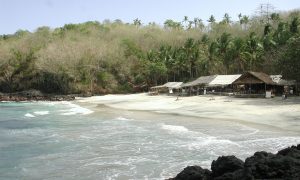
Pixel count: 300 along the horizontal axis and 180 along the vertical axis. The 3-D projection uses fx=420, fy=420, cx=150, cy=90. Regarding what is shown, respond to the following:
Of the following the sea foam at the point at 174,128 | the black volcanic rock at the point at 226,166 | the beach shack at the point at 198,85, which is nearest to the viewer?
the black volcanic rock at the point at 226,166

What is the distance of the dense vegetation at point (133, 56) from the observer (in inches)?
2285

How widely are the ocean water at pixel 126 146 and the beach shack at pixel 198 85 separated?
22784 mm

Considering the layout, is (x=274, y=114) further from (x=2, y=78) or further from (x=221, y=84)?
(x=2, y=78)

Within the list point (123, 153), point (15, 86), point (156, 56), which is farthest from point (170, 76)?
point (123, 153)

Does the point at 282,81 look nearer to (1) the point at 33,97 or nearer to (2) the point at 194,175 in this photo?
(2) the point at 194,175

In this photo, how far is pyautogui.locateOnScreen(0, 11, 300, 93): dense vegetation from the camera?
58031mm

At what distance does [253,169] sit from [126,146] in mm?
11031

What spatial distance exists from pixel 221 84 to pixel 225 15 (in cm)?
5296

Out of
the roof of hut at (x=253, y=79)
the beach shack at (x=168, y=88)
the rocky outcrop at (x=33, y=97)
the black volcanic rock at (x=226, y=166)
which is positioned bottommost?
the black volcanic rock at (x=226, y=166)

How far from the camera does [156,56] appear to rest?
71.4 m

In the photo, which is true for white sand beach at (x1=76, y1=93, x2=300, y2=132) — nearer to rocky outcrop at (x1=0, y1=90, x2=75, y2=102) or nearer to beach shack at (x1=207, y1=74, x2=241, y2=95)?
beach shack at (x1=207, y1=74, x2=241, y2=95)

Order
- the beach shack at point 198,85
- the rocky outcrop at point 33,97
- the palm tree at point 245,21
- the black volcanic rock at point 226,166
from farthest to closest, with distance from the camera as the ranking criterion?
the palm tree at point 245,21
the rocky outcrop at point 33,97
the beach shack at point 198,85
the black volcanic rock at point 226,166

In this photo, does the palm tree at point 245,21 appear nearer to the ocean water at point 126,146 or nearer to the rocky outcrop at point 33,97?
the rocky outcrop at point 33,97

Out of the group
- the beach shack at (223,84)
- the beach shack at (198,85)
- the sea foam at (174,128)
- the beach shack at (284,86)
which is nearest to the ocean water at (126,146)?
the sea foam at (174,128)
